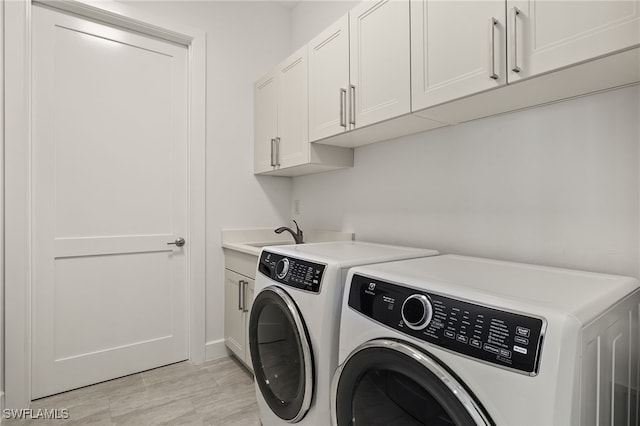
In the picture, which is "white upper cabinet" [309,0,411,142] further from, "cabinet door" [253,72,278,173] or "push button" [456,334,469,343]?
"push button" [456,334,469,343]

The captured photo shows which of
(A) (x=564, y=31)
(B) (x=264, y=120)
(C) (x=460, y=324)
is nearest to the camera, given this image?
(C) (x=460, y=324)

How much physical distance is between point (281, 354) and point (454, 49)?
1.42 meters

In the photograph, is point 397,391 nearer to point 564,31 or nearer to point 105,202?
point 564,31

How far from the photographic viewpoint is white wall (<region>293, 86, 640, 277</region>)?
1146 millimetres

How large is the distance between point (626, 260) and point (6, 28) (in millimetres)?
3009

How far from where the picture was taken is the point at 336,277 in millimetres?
1200

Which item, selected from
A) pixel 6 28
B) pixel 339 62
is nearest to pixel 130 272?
pixel 6 28

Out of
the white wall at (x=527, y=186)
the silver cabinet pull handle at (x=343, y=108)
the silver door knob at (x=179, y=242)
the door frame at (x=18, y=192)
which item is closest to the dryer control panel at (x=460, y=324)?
the white wall at (x=527, y=186)

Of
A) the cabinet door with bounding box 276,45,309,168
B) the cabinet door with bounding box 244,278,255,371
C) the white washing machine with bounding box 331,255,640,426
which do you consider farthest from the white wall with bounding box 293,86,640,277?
the cabinet door with bounding box 244,278,255,371

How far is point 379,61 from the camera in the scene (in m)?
1.55

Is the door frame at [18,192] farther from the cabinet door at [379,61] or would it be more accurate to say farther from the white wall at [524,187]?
the white wall at [524,187]

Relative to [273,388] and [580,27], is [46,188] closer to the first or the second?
[273,388]

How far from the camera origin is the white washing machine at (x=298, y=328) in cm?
118

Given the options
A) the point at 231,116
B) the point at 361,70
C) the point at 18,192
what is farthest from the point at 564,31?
the point at 18,192
